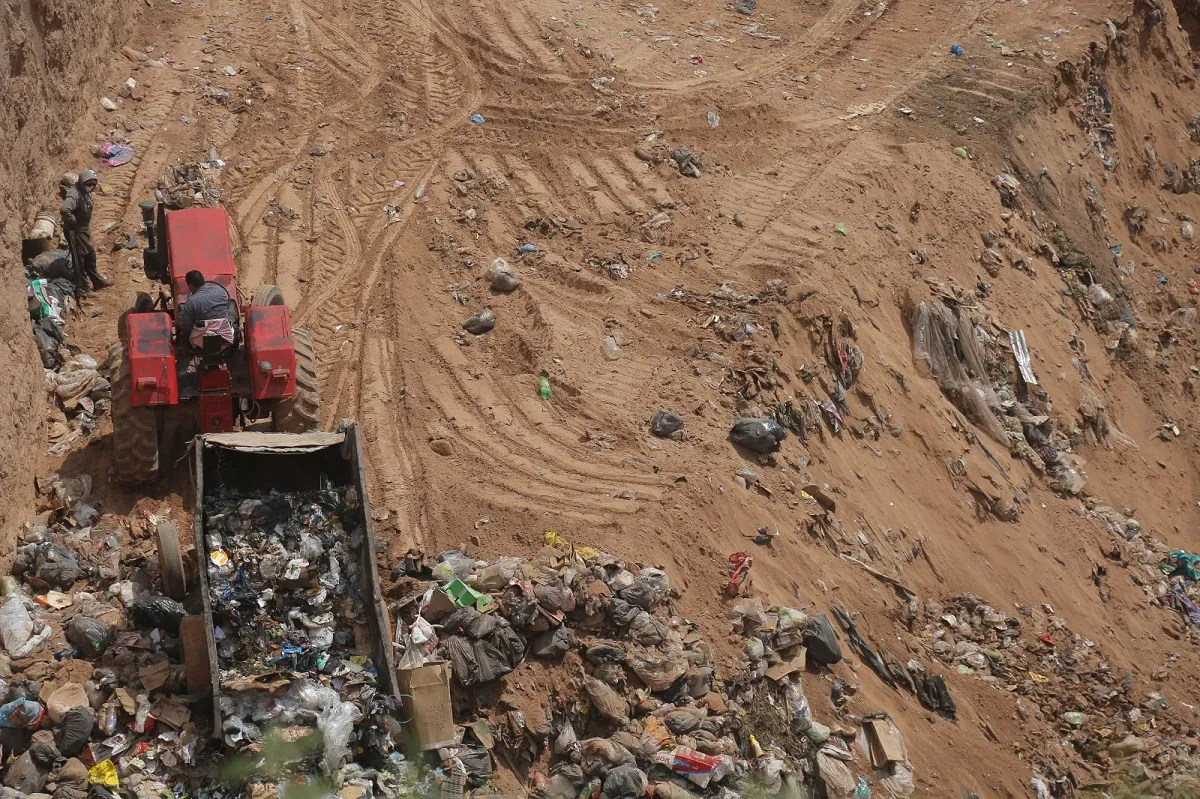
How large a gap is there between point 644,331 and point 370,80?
4.95 meters

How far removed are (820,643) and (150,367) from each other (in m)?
4.51

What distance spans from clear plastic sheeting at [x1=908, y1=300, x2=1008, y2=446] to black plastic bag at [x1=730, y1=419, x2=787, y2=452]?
2959 mm

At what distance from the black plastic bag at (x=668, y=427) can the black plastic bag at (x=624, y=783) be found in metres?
3.17

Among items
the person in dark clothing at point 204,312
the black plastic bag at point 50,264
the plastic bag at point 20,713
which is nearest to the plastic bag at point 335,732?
the plastic bag at point 20,713

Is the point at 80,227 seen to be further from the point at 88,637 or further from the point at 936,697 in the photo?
the point at 936,697

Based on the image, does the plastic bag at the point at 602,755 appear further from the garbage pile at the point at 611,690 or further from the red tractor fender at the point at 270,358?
the red tractor fender at the point at 270,358

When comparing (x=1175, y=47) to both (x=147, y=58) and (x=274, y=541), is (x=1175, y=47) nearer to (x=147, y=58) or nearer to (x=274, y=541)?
(x=147, y=58)

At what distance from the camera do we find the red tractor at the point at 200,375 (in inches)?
270

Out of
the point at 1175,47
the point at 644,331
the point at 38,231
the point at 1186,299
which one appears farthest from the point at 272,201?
the point at 1175,47

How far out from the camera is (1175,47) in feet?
56.8

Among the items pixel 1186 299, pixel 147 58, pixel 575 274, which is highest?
pixel 147 58

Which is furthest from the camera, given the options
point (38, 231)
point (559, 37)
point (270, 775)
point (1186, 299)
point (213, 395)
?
point (1186, 299)

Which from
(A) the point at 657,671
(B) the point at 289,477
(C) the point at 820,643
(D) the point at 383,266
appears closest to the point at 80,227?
(D) the point at 383,266

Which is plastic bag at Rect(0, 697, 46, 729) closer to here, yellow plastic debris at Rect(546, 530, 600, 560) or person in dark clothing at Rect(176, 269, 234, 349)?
person in dark clothing at Rect(176, 269, 234, 349)
